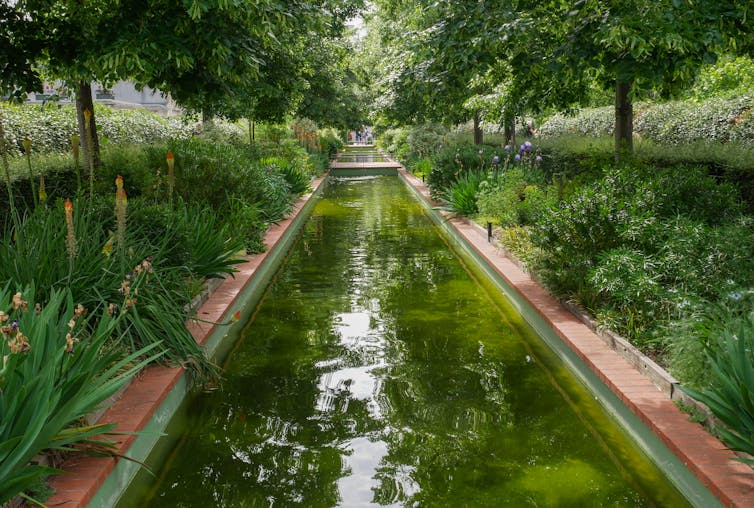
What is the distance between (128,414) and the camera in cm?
508

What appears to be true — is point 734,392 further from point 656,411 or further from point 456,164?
point 456,164

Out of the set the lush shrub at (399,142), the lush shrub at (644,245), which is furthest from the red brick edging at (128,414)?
the lush shrub at (399,142)

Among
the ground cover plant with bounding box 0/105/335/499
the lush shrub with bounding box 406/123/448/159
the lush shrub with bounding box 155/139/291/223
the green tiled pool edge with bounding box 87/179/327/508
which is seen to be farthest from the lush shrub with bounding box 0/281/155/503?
the lush shrub with bounding box 406/123/448/159

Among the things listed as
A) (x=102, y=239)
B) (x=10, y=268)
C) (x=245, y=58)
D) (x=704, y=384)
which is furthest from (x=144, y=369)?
(x=245, y=58)

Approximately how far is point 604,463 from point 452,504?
1264 mm

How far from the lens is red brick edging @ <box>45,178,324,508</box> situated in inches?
156

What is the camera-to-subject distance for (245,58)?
9484 millimetres

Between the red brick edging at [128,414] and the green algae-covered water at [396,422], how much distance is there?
338mm

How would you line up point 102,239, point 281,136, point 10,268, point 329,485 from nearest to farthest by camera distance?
point 329,485
point 10,268
point 102,239
point 281,136

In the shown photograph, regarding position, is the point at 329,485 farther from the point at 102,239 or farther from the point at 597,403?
the point at 102,239

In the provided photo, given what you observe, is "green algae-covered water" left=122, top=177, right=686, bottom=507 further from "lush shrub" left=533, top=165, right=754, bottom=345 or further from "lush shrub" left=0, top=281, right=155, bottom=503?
"lush shrub" left=533, top=165, right=754, bottom=345

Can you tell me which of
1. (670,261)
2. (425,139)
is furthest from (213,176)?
(425,139)

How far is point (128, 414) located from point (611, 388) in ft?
12.4

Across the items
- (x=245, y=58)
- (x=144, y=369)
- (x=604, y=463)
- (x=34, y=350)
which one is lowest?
(x=604, y=463)
